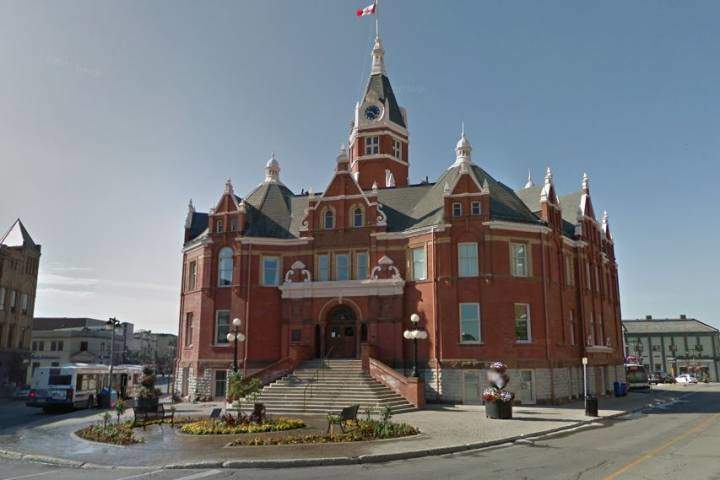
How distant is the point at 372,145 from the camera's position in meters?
51.0

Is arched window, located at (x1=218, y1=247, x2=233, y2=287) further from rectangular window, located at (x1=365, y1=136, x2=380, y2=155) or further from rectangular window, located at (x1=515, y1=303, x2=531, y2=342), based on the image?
rectangular window, located at (x1=515, y1=303, x2=531, y2=342)

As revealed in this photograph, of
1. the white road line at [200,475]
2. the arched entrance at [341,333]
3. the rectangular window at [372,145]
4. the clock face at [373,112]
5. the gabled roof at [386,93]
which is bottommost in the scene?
the white road line at [200,475]

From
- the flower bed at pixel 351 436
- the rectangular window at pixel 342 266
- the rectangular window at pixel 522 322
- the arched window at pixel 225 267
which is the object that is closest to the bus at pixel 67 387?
the arched window at pixel 225 267

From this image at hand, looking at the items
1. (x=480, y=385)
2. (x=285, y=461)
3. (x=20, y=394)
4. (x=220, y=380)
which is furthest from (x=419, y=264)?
(x=20, y=394)

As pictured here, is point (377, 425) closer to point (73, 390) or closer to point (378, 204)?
point (378, 204)

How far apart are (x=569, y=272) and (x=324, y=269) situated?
53.4 feet

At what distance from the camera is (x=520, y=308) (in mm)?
34906

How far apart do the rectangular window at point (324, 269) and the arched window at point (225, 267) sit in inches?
237

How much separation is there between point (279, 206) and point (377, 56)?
20297 millimetres

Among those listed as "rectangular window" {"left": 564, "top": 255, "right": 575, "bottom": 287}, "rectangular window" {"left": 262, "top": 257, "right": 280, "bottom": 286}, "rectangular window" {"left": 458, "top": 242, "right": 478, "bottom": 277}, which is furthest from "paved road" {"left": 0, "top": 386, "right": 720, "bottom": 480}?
"rectangular window" {"left": 262, "top": 257, "right": 280, "bottom": 286}

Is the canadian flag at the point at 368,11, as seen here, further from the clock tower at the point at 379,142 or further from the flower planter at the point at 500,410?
the flower planter at the point at 500,410

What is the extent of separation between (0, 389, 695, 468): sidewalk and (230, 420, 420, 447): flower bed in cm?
55

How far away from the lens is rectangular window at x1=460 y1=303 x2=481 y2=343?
34.5 metres

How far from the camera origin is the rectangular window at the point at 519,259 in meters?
35.3
